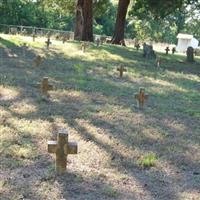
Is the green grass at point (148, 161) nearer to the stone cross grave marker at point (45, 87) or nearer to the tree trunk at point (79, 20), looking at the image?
the stone cross grave marker at point (45, 87)

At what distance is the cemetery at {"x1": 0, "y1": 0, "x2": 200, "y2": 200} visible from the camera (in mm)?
6020

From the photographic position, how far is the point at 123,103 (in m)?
11.1

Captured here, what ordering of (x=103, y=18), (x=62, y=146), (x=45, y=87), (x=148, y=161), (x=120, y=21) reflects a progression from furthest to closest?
(x=103, y=18) < (x=120, y=21) < (x=45, y=87) < (x=148, y=161) < (x=62, y=146)

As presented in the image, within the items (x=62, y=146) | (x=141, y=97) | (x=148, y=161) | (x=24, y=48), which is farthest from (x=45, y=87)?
(x=24, y=48)

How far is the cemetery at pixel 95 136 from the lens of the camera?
6.02 m

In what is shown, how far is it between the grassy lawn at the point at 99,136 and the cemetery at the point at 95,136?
0.04ft

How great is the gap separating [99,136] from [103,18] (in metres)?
68.4

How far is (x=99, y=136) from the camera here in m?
8.15

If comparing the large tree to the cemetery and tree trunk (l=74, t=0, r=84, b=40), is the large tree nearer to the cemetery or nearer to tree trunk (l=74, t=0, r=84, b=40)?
tree trunk (l=74, t=0, r=84, b=40)

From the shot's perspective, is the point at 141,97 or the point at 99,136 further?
the point at 141,97

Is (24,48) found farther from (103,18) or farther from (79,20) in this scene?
(103,18)

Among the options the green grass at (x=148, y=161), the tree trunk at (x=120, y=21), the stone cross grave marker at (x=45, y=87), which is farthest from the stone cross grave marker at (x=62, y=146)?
the tree trunk at (x=120, y=21)

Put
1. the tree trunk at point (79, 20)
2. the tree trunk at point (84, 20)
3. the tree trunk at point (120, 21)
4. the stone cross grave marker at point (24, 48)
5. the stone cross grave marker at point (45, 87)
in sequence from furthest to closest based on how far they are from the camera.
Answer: the tree trunk at point (120, 21) → the tree trunk at point (79, 20) → the tree trunk at point (84, 20) → the stone cross grave marker at point (24, 48) → the stone cross grave marker at point (45, 87)

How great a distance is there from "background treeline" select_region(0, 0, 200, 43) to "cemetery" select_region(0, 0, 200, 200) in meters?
20.3
